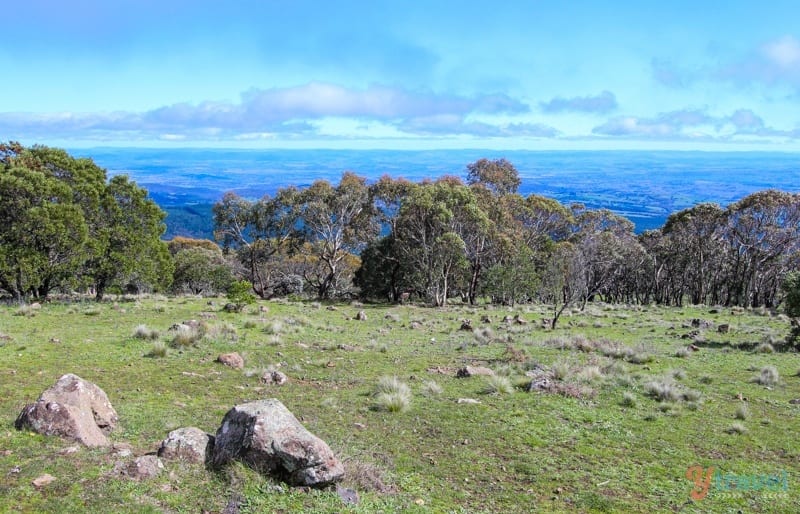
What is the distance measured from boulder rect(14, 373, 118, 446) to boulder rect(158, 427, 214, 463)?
3.81ft

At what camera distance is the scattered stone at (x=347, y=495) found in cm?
689

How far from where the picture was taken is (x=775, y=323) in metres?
28.6

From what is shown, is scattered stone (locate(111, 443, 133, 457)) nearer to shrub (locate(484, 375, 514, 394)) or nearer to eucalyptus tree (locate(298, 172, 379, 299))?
shrub (locate(484, 375, 514, 394))

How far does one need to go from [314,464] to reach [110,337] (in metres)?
11.9

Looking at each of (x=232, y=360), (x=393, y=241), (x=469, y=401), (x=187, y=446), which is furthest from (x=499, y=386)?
(x=393, y=241)

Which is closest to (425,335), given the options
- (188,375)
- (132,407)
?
(188,375)

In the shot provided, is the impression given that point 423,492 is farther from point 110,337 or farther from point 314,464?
point 110,337

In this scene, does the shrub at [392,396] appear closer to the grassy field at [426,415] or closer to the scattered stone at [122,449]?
the grassy field at [426,415]

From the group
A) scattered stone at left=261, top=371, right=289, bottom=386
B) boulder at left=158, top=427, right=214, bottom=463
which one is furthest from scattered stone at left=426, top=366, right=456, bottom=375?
boulder at left=158, top=427, right=214, bottom=463

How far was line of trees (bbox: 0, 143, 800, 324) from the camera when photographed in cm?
2367

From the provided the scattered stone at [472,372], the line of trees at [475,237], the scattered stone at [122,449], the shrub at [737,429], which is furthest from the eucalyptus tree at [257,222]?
the shrub at [737,429]

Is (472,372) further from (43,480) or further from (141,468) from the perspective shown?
(43,480)

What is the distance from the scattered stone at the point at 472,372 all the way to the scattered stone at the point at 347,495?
7.84 metres

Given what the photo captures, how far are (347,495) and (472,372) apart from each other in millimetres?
8163
